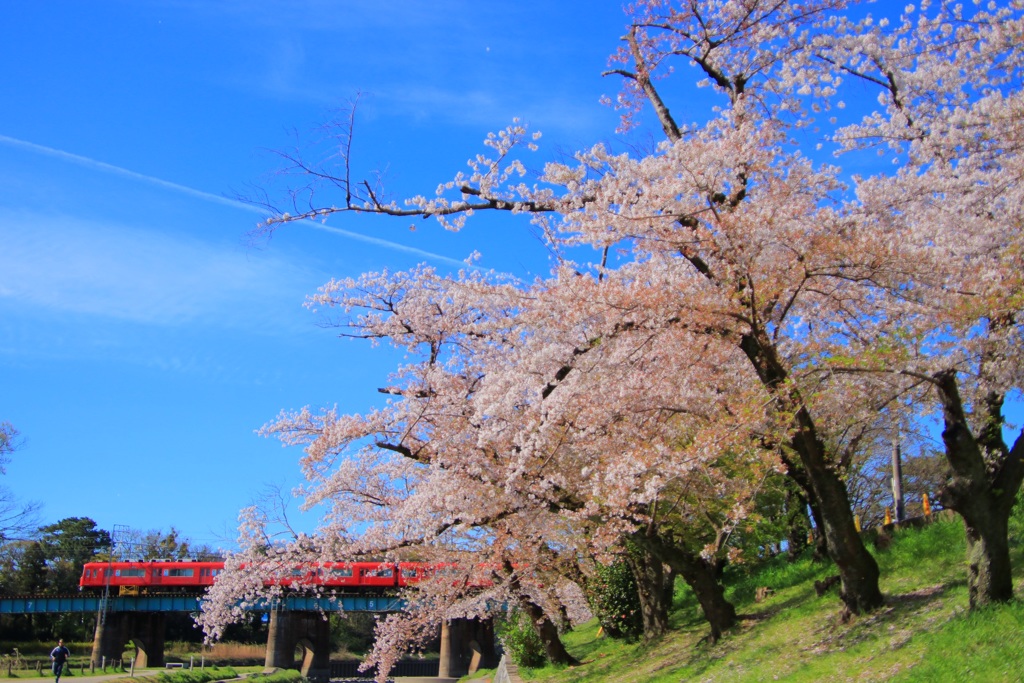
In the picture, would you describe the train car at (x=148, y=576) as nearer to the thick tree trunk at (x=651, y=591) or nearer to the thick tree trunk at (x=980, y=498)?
the thick tree trunk at (x=651, y=591)

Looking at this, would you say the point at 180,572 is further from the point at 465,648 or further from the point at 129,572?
the point at 465,648

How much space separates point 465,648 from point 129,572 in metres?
19.1

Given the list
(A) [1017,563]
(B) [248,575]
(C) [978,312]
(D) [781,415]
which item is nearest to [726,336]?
(D) [781,415]

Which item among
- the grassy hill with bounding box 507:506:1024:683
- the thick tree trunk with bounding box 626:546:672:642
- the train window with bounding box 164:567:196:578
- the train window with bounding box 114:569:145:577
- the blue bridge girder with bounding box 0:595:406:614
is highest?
the train window with bounding box 114:569:145:577

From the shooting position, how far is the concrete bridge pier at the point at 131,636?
42.2 m

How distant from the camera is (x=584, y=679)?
565 inches

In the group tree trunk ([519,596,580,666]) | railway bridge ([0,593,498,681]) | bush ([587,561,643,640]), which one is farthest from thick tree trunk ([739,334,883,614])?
railway bridge ([0,593,498,681])

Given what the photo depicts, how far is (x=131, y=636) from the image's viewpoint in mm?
44750

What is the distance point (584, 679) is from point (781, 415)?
27.5 ft

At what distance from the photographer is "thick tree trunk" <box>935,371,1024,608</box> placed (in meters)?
7.90

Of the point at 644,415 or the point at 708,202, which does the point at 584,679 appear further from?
the point at 708,202

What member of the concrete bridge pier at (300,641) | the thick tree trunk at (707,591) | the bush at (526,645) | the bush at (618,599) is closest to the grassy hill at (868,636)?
the thick tree trunk at (707,591)

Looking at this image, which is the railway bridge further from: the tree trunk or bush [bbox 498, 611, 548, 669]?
the tree trunk

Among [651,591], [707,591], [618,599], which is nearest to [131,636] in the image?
[618,599]
